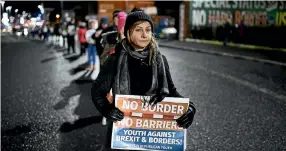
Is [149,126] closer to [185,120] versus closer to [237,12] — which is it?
[185,120]

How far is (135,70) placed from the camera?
2.68 m

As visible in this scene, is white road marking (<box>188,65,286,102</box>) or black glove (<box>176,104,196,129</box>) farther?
white road marking (<box>188,65,286,102</box>)

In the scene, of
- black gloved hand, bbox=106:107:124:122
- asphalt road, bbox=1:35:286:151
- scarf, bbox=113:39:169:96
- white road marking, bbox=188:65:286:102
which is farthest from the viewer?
white road marking, bbox=188:65:286:102

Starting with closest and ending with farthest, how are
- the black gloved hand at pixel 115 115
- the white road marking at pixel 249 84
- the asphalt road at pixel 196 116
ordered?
the black gloved hand at pixel 115 115
the asphalt road at pixel 196 116
the white road marking at pixel 249 84

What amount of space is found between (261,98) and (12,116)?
491cm

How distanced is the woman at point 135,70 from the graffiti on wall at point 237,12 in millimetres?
21181

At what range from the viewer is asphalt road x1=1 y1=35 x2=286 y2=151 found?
16.4 feet

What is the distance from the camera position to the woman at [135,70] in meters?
2.62

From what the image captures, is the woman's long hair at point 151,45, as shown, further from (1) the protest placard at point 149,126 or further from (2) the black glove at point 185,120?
(2) the black glove at point 185,120

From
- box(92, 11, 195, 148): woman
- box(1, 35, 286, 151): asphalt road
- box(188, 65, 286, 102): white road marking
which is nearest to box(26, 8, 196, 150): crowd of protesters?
box(92, 11, 195, 148): woman

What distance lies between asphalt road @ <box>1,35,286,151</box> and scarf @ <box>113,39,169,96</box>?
220 centimetres

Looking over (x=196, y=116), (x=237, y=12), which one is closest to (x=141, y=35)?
(x=196, y=116)

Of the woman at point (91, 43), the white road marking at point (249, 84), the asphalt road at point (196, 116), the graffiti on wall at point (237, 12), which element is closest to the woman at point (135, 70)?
the asphalt road at point (196, 116)

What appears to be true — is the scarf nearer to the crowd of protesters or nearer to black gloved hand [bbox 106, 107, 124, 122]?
the crowd of protesters
